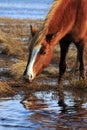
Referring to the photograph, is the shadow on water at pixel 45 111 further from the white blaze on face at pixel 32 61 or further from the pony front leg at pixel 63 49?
the pony front leg at pixel 63 49

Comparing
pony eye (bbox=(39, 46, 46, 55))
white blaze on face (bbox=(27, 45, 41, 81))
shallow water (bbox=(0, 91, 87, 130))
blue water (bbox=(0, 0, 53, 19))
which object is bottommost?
shallow water (bbox=(0, 91, 87, 130))

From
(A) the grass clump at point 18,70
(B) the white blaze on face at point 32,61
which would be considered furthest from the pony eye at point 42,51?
(A) the grass clump at point 18,70

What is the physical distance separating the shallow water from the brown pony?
536mm

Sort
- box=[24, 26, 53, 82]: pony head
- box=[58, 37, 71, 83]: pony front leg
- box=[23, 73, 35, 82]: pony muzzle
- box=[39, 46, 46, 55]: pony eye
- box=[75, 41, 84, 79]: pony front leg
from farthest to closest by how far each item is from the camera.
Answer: box=[58, 37, 71, 83]: pony front leg → box=[75, 41, 84, 79]: pony front leg → box=[39, 46, 46, 55]: pony eye → box=[24, 26, 53, 82]: pony head → box=[23, 73, 35, 82]: pony muzzle

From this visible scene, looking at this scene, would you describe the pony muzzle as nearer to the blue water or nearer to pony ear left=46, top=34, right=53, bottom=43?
pony ear left=46, top=34, right=53, bottom=43

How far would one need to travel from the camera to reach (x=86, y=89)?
988 centimetres

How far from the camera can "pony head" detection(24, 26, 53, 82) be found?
872 cm

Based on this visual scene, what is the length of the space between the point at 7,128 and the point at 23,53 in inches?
334

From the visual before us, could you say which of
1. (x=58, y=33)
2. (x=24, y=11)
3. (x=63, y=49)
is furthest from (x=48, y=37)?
(x=24, y=11)

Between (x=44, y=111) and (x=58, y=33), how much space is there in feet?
5.97

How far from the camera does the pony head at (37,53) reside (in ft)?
28.6

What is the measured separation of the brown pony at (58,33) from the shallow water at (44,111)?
54 centimetres

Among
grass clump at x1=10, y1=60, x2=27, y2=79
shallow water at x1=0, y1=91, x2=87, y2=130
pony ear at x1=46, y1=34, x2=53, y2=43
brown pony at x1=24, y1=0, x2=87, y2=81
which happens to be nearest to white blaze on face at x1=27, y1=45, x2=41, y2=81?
brown pony at x1=24, y1=0, x2=87, y2=81

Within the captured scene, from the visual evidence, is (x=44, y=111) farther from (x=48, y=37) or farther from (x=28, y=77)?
(x=48, y=37)
